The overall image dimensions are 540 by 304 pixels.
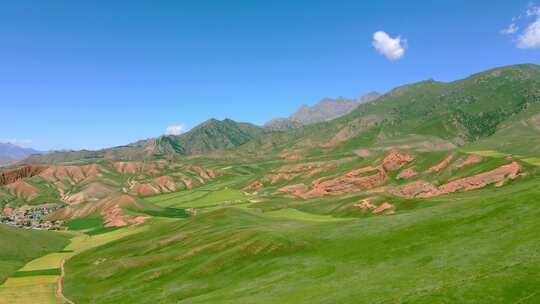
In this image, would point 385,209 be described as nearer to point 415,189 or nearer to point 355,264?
point 415,189

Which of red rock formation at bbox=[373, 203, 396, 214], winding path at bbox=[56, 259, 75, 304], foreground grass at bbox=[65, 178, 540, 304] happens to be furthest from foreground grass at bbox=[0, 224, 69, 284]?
red rock formation at bbox=[373, 203, 396, 214]

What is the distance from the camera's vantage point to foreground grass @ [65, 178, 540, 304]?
1836 inches

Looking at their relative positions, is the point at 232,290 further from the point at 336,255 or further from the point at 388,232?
the point at 388,232

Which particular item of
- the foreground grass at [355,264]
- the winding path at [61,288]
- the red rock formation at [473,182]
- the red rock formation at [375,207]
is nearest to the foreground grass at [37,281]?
the winding path at [61,288]

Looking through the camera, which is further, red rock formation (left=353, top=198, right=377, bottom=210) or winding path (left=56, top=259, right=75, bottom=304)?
red rock formation (left=353, top=198, right=377, bottom=210)

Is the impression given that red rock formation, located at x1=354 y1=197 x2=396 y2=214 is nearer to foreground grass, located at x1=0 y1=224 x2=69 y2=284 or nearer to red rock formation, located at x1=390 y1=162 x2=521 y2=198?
red rock formation, located at x1=390 y1=162 x2=521 y2=198

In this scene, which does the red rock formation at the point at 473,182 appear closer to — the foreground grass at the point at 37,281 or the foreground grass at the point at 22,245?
the foreground grass at the point at 37,281

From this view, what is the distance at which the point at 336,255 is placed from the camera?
77875 millimetres

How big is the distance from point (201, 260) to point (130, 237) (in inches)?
2810

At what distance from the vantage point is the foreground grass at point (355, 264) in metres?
46.6

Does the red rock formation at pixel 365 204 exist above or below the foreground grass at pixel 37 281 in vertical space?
above

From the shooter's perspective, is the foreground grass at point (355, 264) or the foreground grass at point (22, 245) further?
the foreground grass at point (22, 245)

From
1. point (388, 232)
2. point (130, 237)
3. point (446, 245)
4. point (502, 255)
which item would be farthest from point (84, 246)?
point (502, 255)

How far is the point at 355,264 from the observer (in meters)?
69.4
